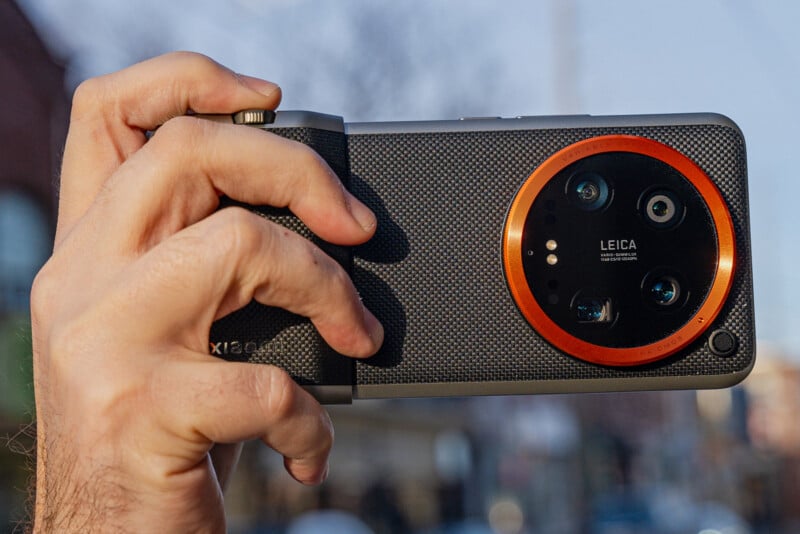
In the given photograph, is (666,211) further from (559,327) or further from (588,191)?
(559,327)

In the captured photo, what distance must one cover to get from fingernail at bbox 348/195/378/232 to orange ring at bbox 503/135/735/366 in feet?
0.96

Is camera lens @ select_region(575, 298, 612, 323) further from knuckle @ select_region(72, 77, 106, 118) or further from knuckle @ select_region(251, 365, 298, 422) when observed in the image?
knuckle @ select_region(72, 77, 106, 118)

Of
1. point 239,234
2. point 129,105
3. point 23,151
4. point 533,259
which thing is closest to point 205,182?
point 239,234

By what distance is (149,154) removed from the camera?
128 cm

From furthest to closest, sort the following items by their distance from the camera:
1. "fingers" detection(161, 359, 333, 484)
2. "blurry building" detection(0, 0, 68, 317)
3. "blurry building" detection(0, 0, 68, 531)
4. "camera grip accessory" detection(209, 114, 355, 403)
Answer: "blurry building" detection(0, 0, 68, 317) → "blurry building" detection(0, 0, 68, 531) → "camera grip accessory" detection(209, 114, 355, 403) → "fingers" detection(161, 359, 333, 484)

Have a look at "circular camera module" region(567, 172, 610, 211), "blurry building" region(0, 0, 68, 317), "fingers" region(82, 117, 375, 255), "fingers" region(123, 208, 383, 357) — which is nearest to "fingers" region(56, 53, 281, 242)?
"fingers" region(82, 117, 375, 255)

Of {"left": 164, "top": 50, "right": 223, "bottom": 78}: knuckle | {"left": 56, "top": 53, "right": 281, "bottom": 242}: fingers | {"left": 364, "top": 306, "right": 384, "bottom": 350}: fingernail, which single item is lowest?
{"left": 364, "top": 306, "right": 384, "bottom": 350}: fingernail

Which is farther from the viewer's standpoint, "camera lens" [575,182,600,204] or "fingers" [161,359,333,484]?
"camera lens" [575,182,600,204]

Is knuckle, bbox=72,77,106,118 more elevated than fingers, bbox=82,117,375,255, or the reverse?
knuckle, bbox=72,77,106,118

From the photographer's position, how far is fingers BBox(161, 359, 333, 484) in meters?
1.21

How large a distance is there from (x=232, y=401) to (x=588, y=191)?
2.34ft

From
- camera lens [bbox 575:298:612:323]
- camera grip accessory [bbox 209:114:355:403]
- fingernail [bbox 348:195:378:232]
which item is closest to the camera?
fingernail [bbox 348:195:378:232]

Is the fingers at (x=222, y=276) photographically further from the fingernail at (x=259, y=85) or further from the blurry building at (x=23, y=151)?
the blurry building at (x=23, y=151)

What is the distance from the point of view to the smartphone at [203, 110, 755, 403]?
1536 millimetres
